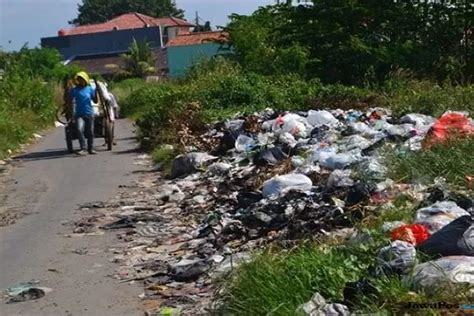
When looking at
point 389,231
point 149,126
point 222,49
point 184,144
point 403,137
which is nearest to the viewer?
point 389,231

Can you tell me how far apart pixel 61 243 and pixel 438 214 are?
3948 millimetres

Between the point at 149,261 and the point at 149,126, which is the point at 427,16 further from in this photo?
the point at 149,261

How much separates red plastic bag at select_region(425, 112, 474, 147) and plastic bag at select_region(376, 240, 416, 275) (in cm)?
374

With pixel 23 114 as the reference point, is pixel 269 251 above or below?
above

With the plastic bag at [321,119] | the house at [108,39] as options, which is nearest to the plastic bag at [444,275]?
the plastic bag at [321,119]

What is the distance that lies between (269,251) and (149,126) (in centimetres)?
1170

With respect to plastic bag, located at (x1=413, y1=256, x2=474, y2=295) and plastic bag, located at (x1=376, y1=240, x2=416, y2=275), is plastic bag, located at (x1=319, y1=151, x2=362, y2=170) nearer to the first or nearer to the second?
plastic bag, located at (x1=376, y1=240, x2=416, y2=275)

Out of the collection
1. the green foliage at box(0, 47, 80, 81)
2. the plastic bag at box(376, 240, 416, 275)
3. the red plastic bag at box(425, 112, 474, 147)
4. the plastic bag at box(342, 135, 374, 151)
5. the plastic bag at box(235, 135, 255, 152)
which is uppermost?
the plastic bag at box(376, 240, 416, 275)

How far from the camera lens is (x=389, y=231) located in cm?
555

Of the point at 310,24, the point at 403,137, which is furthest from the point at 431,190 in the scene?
the point at 310,24

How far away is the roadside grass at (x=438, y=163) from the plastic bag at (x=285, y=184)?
35.7 inches

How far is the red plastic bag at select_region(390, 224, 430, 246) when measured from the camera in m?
5.27

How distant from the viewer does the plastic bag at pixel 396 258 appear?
473 cm

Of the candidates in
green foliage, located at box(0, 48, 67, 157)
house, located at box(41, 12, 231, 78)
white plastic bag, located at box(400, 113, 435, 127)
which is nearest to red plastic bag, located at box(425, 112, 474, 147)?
white plastic bag, located at box(400, 113, 435, 127)
